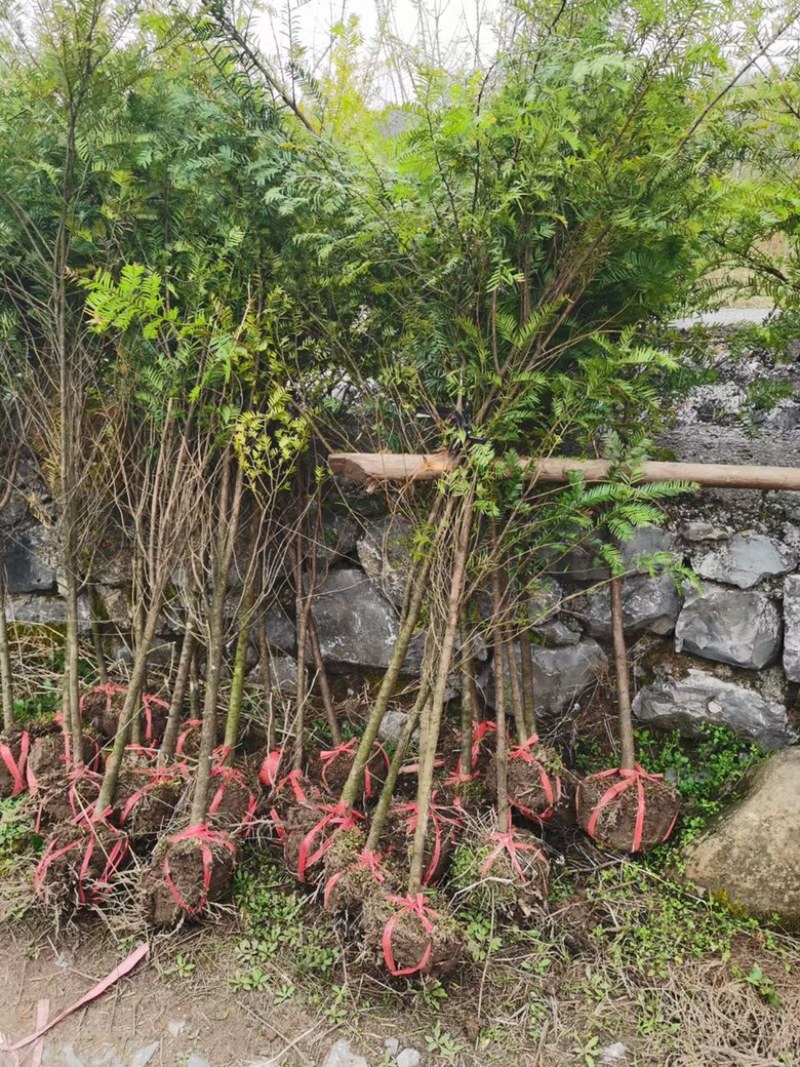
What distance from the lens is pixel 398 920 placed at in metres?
2.45

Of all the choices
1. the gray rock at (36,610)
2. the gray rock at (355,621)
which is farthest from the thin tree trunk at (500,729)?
the gray rock at (36,610)

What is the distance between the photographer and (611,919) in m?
2.76

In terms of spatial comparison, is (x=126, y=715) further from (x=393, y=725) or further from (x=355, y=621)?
(x=393, y=725)

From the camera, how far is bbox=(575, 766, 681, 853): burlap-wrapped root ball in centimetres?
288

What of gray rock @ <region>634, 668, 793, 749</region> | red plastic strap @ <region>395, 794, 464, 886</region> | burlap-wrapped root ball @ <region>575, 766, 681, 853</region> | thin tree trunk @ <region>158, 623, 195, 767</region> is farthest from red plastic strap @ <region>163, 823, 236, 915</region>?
gray rock @ <region>634, 668, 793, 749</region>

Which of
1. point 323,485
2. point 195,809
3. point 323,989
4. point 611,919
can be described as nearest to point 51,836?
point 195,809

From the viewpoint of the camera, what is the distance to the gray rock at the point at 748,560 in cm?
309

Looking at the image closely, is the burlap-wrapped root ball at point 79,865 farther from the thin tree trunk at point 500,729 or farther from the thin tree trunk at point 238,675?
the thin tree trunk at point 500,729

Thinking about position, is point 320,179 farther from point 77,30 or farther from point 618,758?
point 618,758

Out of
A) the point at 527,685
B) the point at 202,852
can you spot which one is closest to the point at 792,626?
the point at 527,685

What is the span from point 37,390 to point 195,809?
6.25 ft

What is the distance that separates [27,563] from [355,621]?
5.94 feet

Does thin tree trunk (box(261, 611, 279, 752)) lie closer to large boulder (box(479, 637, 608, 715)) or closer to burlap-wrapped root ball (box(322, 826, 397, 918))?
burlap-wrapped root ball (box(322, 826, 397, 918))

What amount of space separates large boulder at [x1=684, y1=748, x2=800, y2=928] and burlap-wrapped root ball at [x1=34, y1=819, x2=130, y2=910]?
84.9 inches
